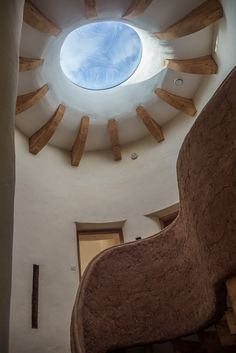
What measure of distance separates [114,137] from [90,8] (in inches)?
95.2

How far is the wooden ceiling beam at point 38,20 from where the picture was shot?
13.6 feet

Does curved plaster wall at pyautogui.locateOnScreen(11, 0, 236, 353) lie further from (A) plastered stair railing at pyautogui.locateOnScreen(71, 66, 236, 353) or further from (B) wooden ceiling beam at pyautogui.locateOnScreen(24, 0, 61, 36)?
(B) wooden ceiling beam at pyautogui.locateOnScreen(24, 0, 61, 36)

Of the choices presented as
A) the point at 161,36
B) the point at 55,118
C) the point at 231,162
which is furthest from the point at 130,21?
the point at 231,162

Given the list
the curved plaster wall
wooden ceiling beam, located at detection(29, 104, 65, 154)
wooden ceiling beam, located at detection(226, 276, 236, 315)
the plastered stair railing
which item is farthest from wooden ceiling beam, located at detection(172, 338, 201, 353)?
wooden ceiling beam, located at detection(29, 104, 65, 154)

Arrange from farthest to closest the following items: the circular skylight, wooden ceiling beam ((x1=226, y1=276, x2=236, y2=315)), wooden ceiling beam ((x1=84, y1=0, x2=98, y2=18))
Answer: the circular skylight → wooden ceiling beam ((x1=84, y1=0, x2=98, y2=18)) → wooden ceiling beam ((x1=226, y1=276, x2=236, y2=315))

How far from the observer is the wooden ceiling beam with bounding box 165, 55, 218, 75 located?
5.12 meters

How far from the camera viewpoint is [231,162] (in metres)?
1.89

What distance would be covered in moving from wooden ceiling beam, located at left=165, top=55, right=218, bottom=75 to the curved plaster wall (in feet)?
0.43

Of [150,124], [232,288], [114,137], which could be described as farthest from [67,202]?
[232,288]

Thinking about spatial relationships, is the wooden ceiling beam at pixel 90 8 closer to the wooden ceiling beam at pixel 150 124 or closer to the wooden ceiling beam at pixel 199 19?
the wooden ceiling beam at pixel 199 19

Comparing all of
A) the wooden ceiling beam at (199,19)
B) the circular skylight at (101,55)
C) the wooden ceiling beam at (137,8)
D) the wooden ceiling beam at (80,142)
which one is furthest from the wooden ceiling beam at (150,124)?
the wooden ceiling beam at (137,8)

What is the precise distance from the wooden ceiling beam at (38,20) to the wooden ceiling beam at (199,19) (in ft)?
5.48

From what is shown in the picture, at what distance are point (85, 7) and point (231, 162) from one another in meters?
3.51

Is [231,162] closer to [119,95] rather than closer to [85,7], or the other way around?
[85,7]
